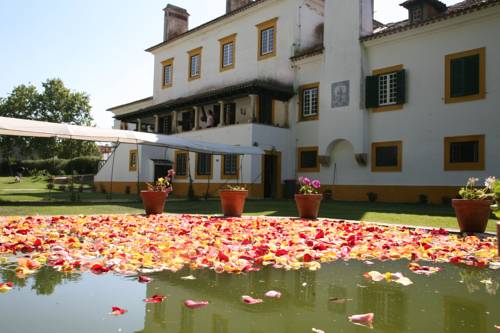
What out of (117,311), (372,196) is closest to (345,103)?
(372,196)

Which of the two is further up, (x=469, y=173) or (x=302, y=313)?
(x=469, y=173)

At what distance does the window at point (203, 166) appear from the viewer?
2716 cm

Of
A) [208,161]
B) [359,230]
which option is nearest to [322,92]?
[208,161]

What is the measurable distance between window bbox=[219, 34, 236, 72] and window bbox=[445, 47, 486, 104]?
14698 mm

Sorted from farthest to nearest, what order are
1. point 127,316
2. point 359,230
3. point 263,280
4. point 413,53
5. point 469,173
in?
point 413,53 → point 469,173 → point 359,230 → point 263,280 → point 127,316

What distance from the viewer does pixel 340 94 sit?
22453mm

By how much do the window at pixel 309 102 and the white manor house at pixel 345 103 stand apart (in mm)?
60

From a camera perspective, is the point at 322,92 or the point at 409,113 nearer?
the point at 409,113

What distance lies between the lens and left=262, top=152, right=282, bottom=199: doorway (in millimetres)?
24844

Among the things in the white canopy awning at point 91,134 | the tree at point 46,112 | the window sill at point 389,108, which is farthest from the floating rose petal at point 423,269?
the tree at point 46,112

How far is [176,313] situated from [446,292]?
2.32 metres

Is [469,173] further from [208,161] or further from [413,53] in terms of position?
[208,161]

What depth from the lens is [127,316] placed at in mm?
2869

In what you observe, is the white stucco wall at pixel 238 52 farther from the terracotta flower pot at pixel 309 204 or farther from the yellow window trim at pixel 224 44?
the terracotta flower pot at pixel 309 204
